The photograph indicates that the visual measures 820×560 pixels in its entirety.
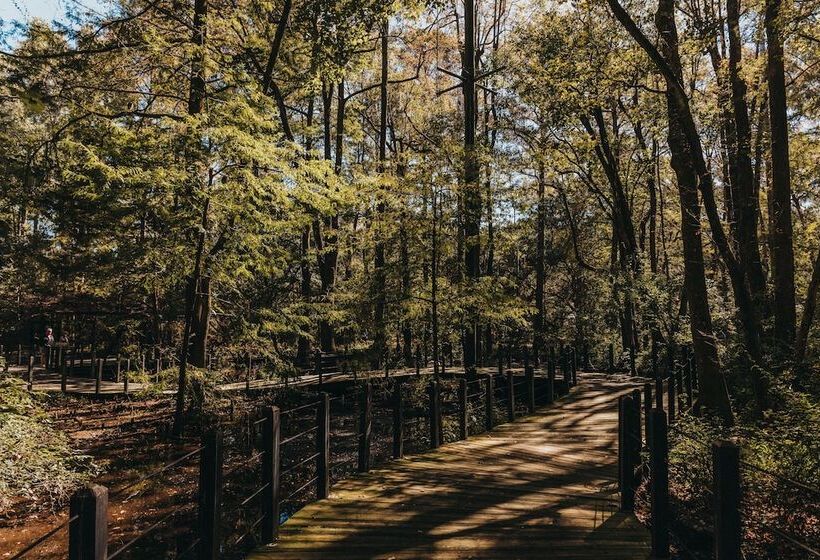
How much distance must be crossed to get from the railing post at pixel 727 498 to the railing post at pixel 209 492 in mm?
3372

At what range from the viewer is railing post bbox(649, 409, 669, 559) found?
14.1 feet

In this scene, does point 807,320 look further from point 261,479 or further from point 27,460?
point 27,460

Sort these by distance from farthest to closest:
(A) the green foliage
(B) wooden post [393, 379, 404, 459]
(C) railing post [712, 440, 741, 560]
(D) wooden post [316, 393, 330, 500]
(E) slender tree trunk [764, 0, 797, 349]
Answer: (E) slender tree trunk [764, 0, 797, 349] < (B) wooden post [393, 379, 404, 459] < (A) the green foliage < (D) wooden post [316, 393, 330, 500] < (C) railing post [712, 440, 741, 560]

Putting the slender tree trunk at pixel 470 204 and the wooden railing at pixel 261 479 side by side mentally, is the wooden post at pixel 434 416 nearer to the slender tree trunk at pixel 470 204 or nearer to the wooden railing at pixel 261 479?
the wooden railing at pixel 261 479

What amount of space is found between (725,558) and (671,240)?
38.2m

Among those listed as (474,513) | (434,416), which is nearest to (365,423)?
(474,513)

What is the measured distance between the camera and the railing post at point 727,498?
10.5 feet

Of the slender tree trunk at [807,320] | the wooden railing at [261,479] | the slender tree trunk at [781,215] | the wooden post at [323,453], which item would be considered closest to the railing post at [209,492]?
the wooden railing at [261,479]

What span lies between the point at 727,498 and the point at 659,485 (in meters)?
1.18

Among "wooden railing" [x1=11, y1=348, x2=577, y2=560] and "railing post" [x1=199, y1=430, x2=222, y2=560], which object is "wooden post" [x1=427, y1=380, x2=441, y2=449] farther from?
"railing post" [x1=199, y1=430, x2=222, y2=560]

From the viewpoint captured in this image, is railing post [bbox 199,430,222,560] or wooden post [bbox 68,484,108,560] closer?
wooden post [bbox 68,484,108,560]

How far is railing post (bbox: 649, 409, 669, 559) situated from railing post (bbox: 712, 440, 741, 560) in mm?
1027

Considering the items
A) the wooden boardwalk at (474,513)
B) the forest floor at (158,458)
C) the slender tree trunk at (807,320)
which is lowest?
the forest floor at (158,458)

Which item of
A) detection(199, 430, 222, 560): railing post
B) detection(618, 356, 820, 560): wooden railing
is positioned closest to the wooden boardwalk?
detection(618, 356, 820, 560): wooden railing
